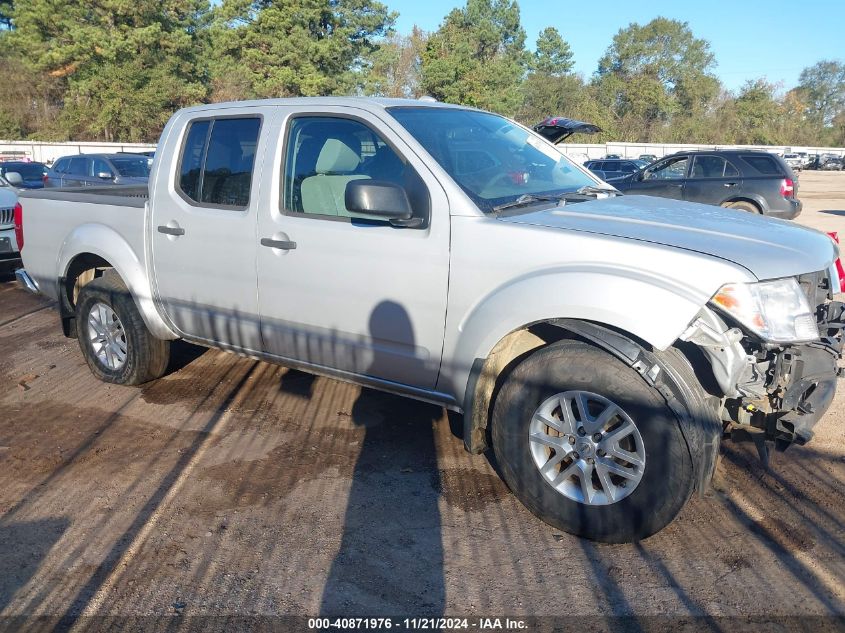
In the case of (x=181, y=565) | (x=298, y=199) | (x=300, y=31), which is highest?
(x=300, y=31)

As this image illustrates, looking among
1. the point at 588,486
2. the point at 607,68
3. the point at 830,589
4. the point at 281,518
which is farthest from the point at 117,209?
the point at 607,68

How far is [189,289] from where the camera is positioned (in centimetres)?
455

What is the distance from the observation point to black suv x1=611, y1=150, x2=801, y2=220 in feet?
43.1

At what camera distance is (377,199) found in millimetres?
3363

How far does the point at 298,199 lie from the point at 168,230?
3.46ft

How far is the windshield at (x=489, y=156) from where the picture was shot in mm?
3686

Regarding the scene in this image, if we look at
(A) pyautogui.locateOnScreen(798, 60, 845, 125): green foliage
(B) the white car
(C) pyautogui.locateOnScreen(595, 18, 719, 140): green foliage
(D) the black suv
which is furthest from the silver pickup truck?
(A) pyautogui.locateOnScreen(798, 60, 845, 125): green foliage

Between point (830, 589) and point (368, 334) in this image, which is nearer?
point (830, 589)

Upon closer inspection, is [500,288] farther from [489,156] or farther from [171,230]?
[171,230]

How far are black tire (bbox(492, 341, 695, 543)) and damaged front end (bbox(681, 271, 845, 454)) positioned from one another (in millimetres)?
310

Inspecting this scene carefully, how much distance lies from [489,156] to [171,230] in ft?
6.85

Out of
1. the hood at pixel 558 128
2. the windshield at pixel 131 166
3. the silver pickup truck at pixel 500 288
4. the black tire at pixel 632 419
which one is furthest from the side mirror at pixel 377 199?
the windshield at pixel 131 166

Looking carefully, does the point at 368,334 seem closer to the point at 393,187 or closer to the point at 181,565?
the point at 393,187

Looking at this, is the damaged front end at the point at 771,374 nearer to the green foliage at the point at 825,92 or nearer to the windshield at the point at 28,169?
the windshield at the point at 28,169
